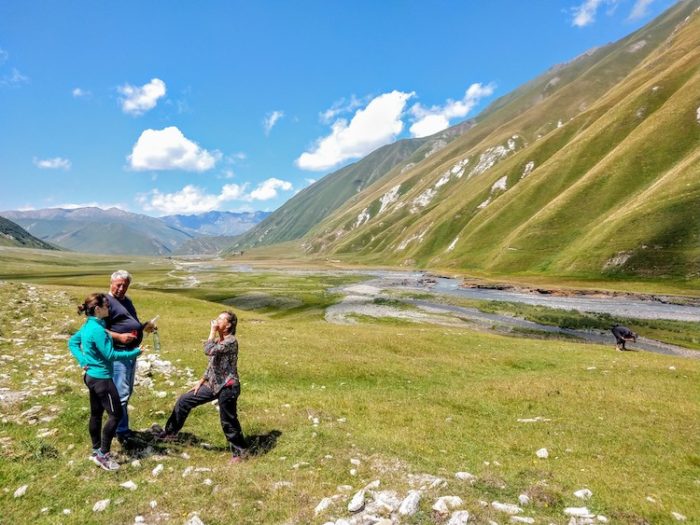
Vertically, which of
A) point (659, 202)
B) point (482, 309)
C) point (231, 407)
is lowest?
point (482, 309)

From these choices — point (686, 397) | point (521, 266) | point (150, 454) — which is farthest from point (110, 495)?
point (521, 266)

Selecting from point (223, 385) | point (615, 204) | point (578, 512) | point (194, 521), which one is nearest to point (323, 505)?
point (194, 521)

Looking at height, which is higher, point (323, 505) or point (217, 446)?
point (323, 505)

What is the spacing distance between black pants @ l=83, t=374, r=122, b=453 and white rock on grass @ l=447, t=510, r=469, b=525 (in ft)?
29.6

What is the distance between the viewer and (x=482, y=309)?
7744 cm

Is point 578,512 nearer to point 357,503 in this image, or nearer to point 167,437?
point 357,503

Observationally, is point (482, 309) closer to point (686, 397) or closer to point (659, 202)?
point (686, 397)

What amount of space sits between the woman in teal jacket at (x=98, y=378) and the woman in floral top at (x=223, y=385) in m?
1.95

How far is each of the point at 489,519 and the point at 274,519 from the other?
4.73m

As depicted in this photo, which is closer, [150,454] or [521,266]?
[150,454]

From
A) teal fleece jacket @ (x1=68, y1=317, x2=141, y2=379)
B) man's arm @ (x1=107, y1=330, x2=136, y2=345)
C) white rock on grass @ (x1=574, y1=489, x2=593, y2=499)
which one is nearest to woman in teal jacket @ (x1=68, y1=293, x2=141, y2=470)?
teal fleece jacket @ (x1=68, y1=317, x2=141, y2=379)

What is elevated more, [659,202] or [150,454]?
[659,202]

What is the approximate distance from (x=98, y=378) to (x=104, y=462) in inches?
88.6

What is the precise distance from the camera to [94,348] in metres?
11.0
